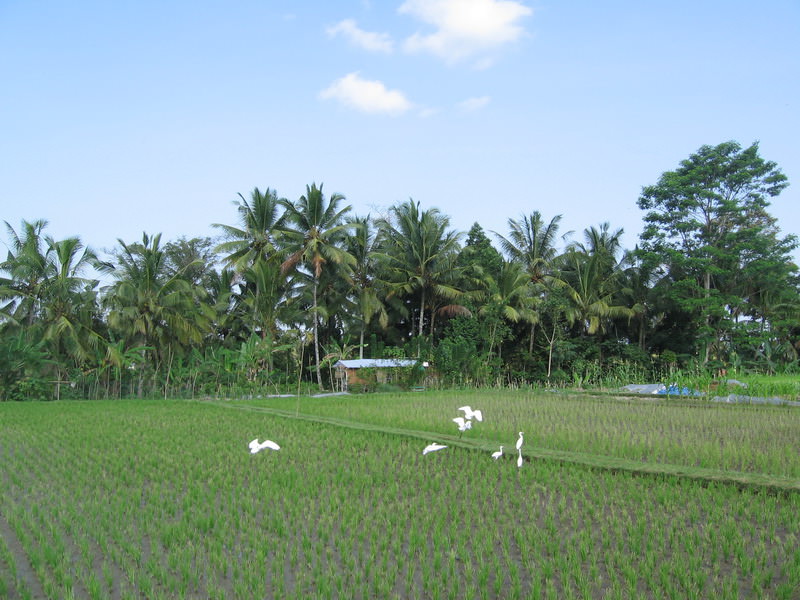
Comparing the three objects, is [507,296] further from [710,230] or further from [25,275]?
[25,275]

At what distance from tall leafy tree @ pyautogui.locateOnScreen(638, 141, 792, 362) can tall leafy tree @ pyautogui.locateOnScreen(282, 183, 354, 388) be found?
12.0 metres

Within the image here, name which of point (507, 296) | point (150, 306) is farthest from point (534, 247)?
point (150, 306)

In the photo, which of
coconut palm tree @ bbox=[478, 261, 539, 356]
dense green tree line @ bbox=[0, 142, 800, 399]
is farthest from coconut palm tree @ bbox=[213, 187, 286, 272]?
coconut palm tree @ bbox=[478, 261, 539, 356]

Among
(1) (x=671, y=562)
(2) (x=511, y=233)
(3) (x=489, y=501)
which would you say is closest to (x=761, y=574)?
(1) (x=671, y=562)

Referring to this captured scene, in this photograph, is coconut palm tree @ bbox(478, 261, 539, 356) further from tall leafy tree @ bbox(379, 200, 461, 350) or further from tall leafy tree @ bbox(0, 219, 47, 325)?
tall leafy tree @ bbox(0, 219, 47, 325)

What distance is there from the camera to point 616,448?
25.0 ft

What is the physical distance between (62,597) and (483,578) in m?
2.23

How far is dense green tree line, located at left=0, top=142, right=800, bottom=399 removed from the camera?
1869cm

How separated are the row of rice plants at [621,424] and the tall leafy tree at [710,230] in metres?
9.57

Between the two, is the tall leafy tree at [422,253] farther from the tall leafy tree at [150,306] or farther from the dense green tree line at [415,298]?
the tall leafy tree at [150,306]

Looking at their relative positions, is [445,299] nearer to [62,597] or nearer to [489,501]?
[489,501]

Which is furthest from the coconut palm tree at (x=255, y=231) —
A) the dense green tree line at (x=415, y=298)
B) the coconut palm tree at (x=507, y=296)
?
the coconut palm tree at (x=507, y=296)

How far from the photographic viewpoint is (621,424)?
10.2m

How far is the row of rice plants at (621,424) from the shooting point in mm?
7129
